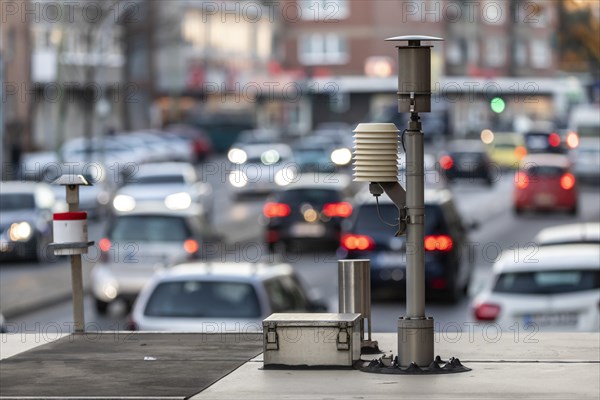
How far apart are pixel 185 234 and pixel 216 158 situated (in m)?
61.8

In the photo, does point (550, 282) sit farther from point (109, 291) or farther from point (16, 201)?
point (16, 201)

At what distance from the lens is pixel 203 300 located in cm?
1616

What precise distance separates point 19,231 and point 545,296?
60.7 ft

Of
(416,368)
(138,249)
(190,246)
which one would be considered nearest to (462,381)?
(416,368)

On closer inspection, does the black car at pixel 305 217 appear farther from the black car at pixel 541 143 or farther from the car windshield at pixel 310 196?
the black car at pixel 541 143

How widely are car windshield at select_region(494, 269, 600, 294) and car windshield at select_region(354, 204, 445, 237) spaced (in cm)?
851

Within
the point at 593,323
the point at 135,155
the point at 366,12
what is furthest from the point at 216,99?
the point at 593,323

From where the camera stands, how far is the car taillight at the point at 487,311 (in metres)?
16.3

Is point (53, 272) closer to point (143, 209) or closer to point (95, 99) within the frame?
point (143, 209)

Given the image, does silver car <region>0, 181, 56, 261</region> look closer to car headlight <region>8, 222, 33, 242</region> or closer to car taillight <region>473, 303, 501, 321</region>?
car headlight <region>8, 222, 33, 242</region>

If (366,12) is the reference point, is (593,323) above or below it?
below

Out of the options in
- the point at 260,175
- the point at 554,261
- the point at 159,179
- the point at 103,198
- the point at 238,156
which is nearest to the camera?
the point at 554,261

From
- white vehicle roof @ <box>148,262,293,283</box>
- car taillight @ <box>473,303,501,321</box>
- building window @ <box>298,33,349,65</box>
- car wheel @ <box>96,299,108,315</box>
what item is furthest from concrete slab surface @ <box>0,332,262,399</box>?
building window @ <box>298,33,349,65</box>

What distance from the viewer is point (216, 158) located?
86.8 metres
